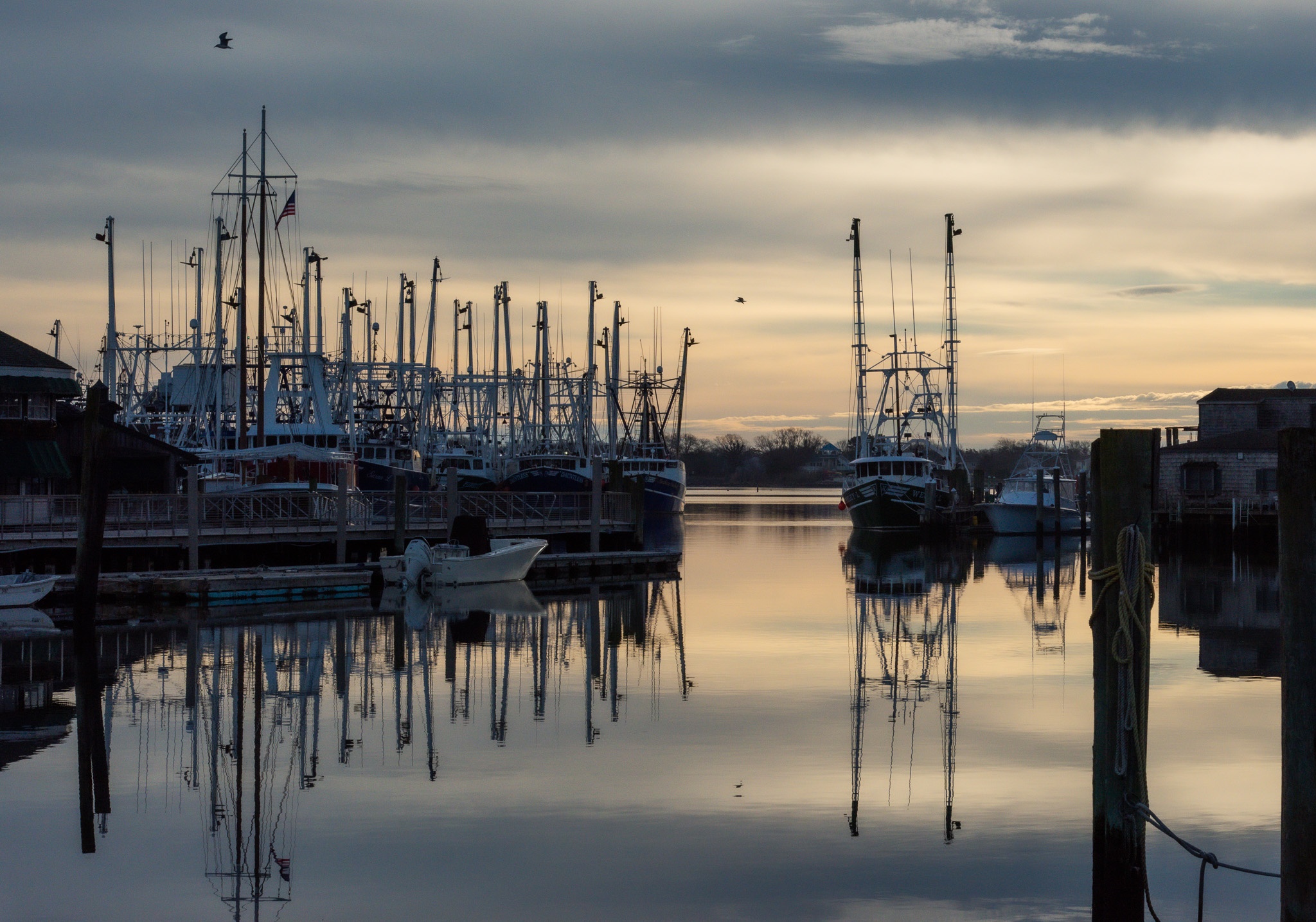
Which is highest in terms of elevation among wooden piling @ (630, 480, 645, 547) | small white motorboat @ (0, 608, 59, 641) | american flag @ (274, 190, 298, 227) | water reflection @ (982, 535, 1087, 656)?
american flag @ (274, 190, 298, 227)

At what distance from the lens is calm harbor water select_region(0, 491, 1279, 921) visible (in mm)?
12594

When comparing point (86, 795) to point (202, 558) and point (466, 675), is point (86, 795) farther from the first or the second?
point (202, 558)

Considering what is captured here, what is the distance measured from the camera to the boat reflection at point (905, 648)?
18719 mm

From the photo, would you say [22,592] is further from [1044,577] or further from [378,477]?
[378,477]

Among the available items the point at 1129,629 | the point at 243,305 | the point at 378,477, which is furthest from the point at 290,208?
the point at 1129,629

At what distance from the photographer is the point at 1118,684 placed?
34.3ft

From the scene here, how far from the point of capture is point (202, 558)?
38.2 m

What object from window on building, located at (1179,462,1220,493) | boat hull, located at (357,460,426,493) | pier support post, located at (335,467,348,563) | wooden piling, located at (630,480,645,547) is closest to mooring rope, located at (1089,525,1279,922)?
pier support post, located at (335,467,348,563)

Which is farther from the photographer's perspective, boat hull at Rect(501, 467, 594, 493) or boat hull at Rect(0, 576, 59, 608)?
boat hull at Rect(501, 467, 594, 493)

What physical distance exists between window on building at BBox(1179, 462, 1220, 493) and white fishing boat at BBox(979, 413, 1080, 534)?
7.54 metres

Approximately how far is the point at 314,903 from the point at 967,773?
8403mm

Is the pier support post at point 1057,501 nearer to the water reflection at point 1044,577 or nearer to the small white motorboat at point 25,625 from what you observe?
the water reflection at point 1044,577

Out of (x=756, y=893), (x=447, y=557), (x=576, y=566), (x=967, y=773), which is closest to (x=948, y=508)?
(x=576, y=566)

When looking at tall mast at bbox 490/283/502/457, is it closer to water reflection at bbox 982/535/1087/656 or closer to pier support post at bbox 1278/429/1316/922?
water reflection at bbox 982/535/1087/656
